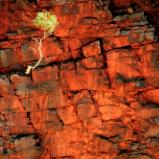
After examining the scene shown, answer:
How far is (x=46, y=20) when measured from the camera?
15.8m

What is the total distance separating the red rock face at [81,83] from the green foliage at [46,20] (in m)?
0.64

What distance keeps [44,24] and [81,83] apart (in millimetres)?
2867

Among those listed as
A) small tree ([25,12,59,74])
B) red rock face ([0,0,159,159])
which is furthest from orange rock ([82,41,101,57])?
small tree ([25,12,59,74])

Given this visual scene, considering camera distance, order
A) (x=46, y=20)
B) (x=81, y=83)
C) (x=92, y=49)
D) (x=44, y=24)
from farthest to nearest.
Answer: (x=81, y=83) → (x=92, y=49) → (x=44, y=24) → (x=46, y=20)

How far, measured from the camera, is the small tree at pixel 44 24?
15773 mm

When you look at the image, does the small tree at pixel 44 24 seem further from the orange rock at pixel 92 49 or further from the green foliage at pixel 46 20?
the orange rock at pixel 92 49

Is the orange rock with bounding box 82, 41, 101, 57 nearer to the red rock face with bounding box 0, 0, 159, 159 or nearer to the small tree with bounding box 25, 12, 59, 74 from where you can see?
the red rock face with bounding box 0, 0, 159, 159

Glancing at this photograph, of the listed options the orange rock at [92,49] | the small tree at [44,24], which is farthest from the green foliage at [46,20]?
the orange rock at [92,49]

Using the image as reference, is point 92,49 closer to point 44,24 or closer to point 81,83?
point 81,83

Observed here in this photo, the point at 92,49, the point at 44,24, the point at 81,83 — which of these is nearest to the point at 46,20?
the point at 44,24

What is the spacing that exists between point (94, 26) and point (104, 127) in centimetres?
410

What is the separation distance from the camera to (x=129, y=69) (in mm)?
16844

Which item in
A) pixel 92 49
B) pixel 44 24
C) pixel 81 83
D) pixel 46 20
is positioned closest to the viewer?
pixel 46 20

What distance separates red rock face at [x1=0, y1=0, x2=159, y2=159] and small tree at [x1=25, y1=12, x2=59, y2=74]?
0.36 m
